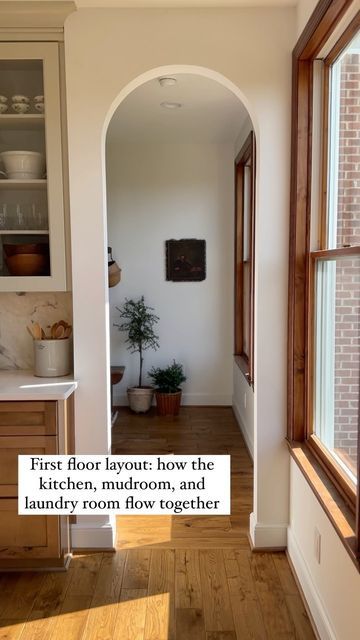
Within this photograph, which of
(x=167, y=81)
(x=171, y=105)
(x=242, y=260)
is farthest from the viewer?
(x=242, y=260)

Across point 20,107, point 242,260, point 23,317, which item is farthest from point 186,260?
point 20,107

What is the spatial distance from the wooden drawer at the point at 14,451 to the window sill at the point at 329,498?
3.61 ft

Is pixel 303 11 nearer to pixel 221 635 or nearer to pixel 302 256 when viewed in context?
pixel 302 256

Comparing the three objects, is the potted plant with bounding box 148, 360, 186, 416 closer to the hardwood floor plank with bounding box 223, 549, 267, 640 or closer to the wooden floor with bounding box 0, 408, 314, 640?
the wooden floor with bounding box 0, 408, 314, 640

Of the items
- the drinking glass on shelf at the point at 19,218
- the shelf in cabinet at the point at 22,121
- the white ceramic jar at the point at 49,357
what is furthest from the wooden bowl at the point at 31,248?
the shelf in cabinet at the point at 22,121

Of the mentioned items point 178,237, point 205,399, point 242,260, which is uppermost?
point 178,237

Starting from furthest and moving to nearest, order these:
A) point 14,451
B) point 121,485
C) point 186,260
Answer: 1. point 186,260
2. point 121,485
3. point 14,451

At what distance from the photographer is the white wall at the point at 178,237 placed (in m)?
4.83

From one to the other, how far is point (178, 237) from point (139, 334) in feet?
3.37

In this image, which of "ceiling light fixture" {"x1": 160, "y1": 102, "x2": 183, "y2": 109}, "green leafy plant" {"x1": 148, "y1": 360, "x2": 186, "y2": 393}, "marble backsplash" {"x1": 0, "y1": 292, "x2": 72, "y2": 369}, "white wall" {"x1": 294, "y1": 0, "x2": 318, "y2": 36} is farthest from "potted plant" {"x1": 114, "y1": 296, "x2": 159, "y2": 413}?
"white wall" {"x1": 294, "y1": 0, "x2": 318, "y2": 36}

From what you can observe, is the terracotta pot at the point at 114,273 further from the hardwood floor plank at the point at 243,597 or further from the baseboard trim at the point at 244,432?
the hardwood floor plank at the point at 243,597

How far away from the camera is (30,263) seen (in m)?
2.48

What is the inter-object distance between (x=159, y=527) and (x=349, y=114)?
2.25 meters

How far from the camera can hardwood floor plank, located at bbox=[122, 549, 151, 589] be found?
2242 millimetres
